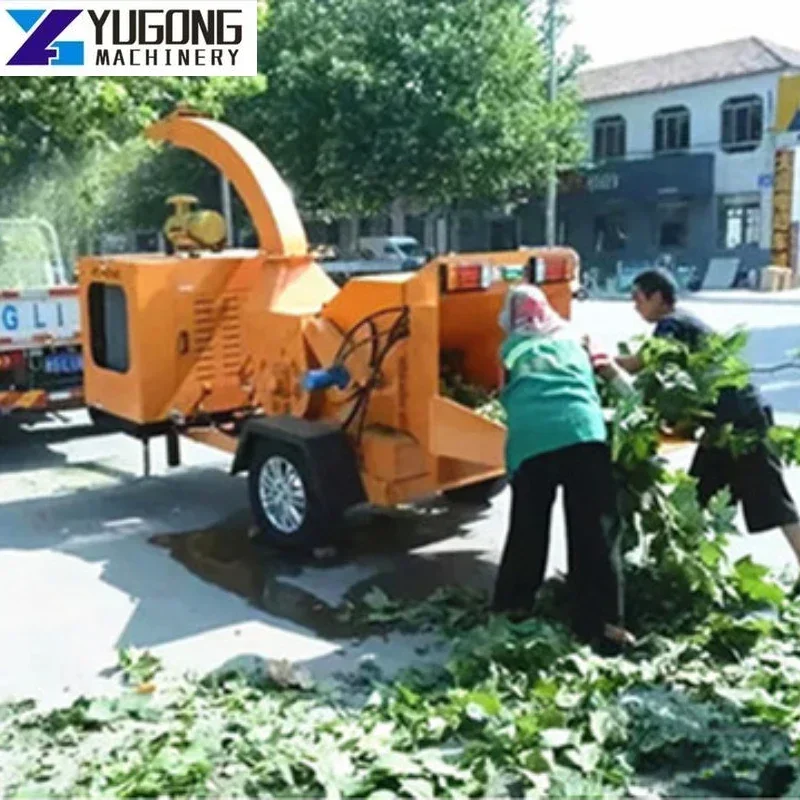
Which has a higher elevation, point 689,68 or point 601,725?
point 689,68

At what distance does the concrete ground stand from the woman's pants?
2.61 ft

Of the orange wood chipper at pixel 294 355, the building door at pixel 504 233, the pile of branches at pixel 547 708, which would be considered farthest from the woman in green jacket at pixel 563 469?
the building door at pixel 504 233

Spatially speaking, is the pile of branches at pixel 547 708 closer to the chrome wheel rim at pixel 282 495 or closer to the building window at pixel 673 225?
the chrome wheel rim at pixel 282 495

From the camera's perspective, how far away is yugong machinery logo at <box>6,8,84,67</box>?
1223cm

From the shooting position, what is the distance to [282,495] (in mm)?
6984

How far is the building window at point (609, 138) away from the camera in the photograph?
3894cm

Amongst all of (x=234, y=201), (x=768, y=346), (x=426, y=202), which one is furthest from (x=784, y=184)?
(x=768, y=346)

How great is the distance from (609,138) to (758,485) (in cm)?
3501

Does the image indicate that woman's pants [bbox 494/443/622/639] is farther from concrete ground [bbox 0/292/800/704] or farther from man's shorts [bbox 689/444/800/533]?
man's shorts [bbox 689/444/800/533]

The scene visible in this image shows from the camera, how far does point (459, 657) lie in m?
5.09

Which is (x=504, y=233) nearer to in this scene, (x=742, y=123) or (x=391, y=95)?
(x=742, y=123)

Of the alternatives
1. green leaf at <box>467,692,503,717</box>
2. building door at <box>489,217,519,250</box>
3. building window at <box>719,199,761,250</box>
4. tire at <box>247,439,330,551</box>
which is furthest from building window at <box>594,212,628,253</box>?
green leaf at <box>467,692,503,717</box>

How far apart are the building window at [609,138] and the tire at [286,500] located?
3390cm

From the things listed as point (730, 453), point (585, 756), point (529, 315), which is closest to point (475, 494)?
point (730, 453)
